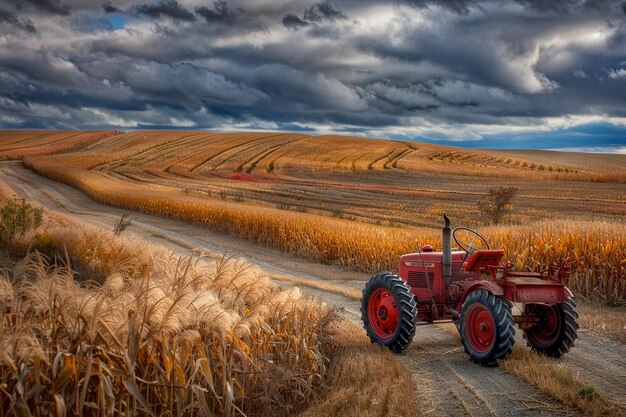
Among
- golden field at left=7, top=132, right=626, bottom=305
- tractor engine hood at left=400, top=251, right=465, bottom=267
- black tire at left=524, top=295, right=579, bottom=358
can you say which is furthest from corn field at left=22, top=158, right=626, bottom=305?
black tire at left=524, top=295, right=579, bottom=358

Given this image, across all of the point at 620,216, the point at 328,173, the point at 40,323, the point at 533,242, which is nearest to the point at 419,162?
the point at 328,173

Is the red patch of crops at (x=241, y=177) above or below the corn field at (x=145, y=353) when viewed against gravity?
above

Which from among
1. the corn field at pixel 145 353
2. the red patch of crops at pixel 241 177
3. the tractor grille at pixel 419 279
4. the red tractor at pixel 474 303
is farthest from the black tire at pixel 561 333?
the red patch of crops at pixel 241 177

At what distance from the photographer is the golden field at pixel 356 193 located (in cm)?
1508

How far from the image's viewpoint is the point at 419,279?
365 inches

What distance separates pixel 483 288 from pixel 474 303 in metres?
0.22

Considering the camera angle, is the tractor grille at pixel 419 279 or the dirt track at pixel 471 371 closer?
the dirt track at pixel 471 371

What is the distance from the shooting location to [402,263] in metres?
9.64

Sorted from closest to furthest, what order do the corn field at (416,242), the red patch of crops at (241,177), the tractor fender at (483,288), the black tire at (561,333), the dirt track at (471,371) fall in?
the dirt track at (471,371) → the tractor fender at (483,288) → the black tire at (561,333) → the corn field at (416,242) → the red patch of crops at (241,177)

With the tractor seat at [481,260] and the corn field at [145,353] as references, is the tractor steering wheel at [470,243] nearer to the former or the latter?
the tractor seat at [481,260]

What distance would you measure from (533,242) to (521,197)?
26563 millimetres

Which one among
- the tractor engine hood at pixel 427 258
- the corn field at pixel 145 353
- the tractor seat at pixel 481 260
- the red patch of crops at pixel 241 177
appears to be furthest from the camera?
the red patch of crops at pixel 241 177

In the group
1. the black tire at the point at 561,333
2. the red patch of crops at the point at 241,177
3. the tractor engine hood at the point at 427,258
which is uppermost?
the red patch of crops at the point at 241,177

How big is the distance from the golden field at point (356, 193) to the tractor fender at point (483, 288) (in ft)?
20.0
